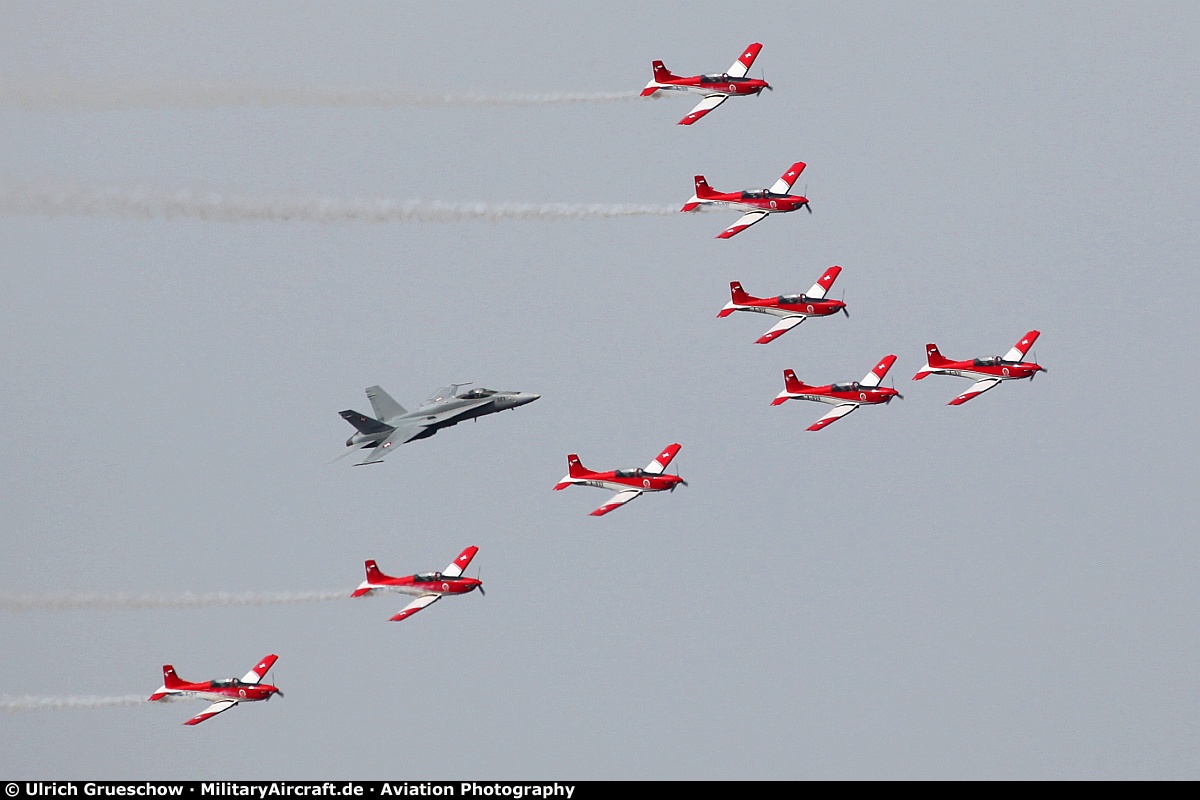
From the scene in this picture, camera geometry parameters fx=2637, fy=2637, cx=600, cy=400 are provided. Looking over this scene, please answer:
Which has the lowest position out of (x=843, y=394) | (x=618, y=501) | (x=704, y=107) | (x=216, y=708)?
(x=216, y=708)

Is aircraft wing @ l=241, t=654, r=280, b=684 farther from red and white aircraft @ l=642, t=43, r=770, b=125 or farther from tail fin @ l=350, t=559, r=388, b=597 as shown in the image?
red and white aircraft @ l=642, t=43, r=770, b=125

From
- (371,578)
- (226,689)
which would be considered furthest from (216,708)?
(371,578)

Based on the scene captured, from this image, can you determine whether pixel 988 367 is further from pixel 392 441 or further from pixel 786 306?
pixel 392 441

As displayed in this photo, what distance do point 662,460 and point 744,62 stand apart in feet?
69.9

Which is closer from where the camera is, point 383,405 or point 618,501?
point 618,501

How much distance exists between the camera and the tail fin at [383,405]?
12675cm

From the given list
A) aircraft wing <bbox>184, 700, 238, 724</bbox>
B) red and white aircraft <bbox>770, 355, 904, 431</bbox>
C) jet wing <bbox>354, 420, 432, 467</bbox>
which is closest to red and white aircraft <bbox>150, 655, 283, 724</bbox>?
aircraft wing <bbox>184, 700, 238, 724</bbox>

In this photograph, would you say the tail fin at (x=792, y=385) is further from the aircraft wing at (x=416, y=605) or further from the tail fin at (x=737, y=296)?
the aircraft wing at (x=416, y=605)

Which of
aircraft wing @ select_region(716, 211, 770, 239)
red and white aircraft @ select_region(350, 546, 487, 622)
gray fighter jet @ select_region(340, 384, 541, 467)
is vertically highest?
aircraft wing @ select_region(716, 211, 770, 239)

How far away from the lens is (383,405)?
127 metres

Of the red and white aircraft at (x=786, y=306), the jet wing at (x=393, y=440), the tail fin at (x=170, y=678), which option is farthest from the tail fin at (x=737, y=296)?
the tail fin at (x=170, y=678)

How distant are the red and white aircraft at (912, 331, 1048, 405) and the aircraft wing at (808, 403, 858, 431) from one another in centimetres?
458

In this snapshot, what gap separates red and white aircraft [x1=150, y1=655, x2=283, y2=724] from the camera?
119 m
